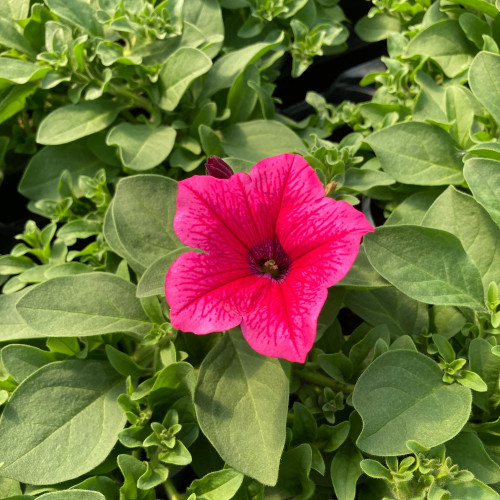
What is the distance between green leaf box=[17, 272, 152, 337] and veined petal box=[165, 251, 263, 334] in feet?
0.86

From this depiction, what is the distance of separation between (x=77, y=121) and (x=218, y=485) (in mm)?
933

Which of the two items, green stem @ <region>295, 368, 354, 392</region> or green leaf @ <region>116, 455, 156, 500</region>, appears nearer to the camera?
green leaf @ <region>116, 455, 156, 500</region>

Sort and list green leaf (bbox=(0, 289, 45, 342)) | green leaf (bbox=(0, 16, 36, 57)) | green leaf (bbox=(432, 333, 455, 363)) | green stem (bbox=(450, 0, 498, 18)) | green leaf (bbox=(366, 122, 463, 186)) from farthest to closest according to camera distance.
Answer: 1. green leaf (bbox=(0, 16, 36, 57))
2. green stem (bbox=(450, 0, 498, 18))
3. green leaf (bbox=(366, 122, 463, 186))
4. green leaf (bbox=(0, 289, 45, 342))
5. green leaf (bbox=(432, 333, 455, 363))

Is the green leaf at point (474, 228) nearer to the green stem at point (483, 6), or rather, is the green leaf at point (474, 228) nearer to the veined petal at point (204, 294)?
the veined petal at point (204, 294)

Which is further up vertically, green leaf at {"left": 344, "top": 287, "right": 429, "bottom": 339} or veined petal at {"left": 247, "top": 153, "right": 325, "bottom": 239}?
veined petal at {"left": 247, "top": 153, "right": 325, "bottom": 239}

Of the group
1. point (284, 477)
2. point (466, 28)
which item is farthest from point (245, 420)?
point (466, 28)

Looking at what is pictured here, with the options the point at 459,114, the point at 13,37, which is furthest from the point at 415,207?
the point at 13,37

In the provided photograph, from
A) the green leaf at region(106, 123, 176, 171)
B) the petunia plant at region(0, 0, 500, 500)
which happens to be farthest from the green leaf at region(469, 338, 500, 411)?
the green leaf at region(106, 123, 176, 171)

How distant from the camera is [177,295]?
0.81 metres

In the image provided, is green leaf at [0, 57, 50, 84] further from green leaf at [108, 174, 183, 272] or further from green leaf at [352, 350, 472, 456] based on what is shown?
green leaf at [352, 350, 472, 456]

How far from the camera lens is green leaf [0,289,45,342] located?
1087 millimetres

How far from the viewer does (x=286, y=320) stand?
31.2 inches

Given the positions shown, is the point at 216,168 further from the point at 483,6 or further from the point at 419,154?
the point at 483,6

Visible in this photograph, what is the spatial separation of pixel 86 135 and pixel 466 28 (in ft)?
3.28
